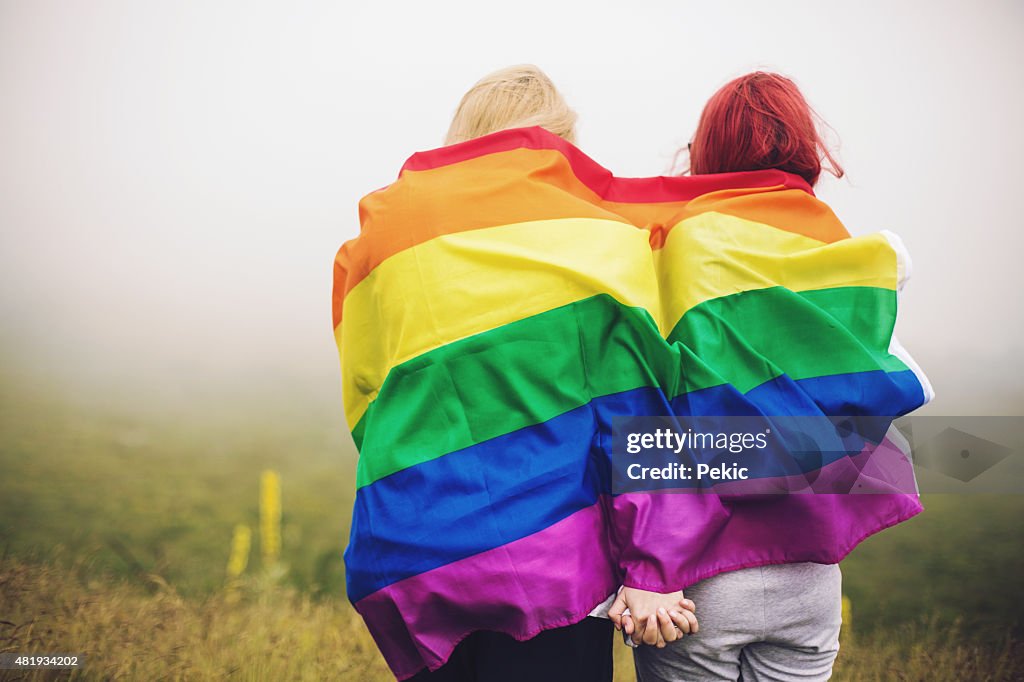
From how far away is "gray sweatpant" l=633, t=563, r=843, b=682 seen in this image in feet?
3.96

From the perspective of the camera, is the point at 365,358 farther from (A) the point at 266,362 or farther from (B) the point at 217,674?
(B) the point at 217,674

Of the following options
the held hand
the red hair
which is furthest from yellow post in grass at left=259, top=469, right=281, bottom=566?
the red hair

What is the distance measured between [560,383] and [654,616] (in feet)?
1.17

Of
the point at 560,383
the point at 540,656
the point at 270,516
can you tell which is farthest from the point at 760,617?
the point at 270,516

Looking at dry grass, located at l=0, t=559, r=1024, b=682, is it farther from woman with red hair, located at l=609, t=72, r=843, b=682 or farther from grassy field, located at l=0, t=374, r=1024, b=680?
woman with red hair, located at l=609, t=72, r=843, b=682

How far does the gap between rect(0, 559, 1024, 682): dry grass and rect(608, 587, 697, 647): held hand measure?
1220 millimetres

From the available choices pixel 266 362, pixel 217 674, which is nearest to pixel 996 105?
pixel 266 362

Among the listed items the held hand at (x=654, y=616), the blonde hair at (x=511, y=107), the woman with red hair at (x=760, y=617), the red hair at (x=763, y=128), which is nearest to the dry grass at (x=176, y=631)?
the woman with red hair at (x=760, y=617)

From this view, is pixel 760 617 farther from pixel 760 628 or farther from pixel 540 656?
pixel 540 656

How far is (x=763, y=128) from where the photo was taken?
1.42 m

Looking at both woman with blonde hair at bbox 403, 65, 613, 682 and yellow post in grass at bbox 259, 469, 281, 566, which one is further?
yellow post in grass at bbox 259, 469, 281, 566

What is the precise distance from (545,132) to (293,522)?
1366 mm

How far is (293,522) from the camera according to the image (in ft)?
7.18

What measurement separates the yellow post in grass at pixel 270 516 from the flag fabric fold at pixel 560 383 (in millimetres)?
1043
